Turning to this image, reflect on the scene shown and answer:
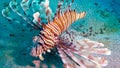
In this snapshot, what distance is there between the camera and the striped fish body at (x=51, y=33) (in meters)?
3.62

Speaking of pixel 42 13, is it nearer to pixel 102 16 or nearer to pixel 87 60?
pixel 87 60

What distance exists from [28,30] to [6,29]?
1.46 ft

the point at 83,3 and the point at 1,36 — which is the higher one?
the point at 83,3

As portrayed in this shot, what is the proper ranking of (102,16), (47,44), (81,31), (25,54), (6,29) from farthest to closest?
(102,16) → (81,31) → (6,29) → (25,54) → (47,44)

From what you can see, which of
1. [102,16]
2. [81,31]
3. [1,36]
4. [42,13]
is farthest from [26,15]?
[102,16]

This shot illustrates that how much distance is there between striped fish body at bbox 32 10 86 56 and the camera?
3625 millimetres

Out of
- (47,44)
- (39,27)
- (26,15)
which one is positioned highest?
(26,15)

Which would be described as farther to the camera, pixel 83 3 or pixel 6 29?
pixel 83 3

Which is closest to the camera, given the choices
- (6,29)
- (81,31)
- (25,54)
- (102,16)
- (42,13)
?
(25,54)

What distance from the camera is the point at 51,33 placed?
3.79m

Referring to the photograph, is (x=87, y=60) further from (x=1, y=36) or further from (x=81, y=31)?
(x=1, y=36)

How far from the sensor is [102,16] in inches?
223

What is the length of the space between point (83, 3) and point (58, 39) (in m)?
2.42

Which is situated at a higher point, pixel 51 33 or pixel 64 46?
pixel 51 33
